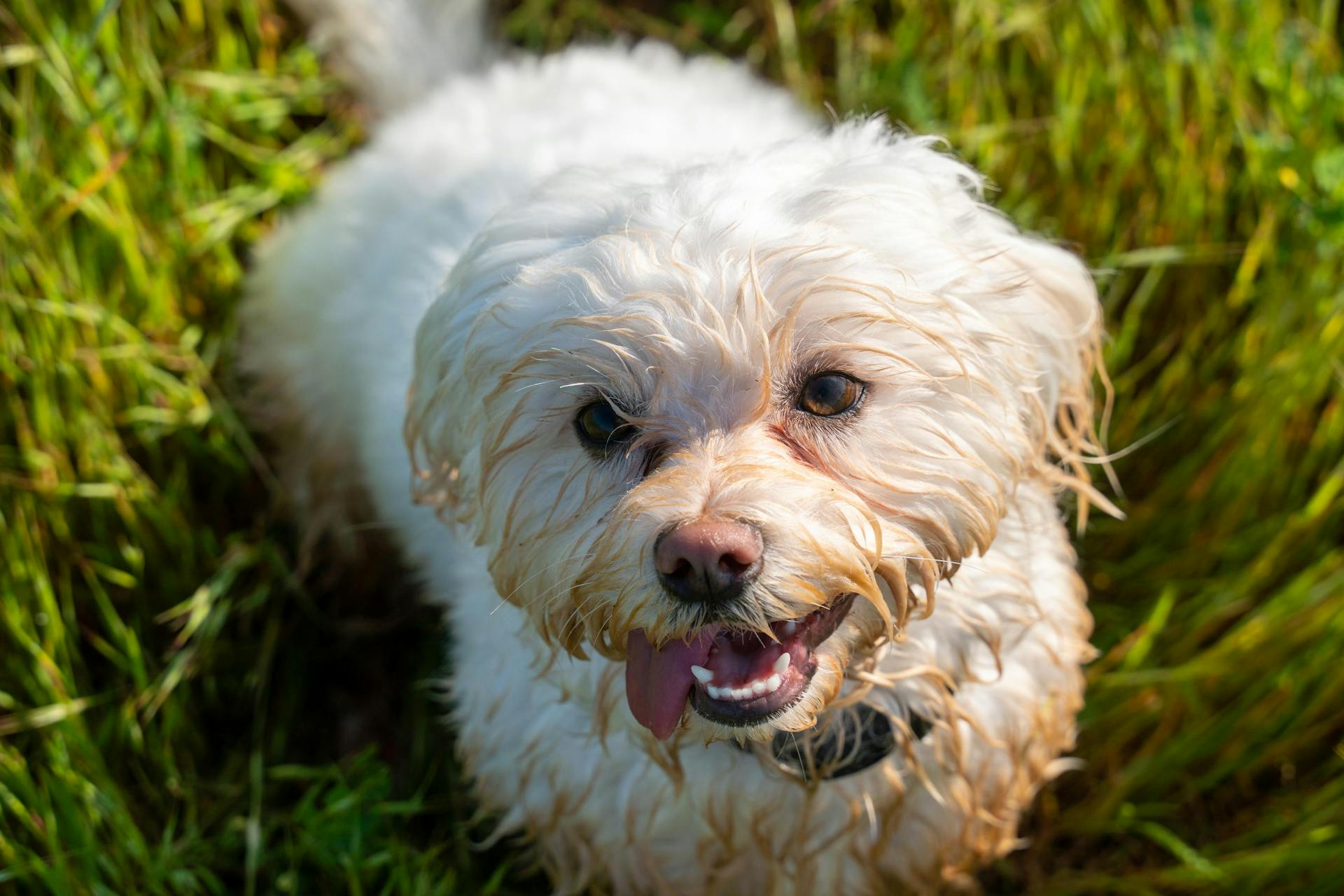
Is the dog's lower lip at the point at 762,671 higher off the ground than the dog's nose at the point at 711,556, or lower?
lower

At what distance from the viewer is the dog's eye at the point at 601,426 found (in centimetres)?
181

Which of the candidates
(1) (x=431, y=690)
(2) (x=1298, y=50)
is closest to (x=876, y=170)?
(2) (x=1298, y=50)

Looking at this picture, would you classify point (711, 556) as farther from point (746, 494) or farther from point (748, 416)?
point (748, 416)

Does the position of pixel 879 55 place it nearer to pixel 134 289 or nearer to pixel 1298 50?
pixel 1298 50

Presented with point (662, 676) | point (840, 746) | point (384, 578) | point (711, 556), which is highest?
point (711, 556)

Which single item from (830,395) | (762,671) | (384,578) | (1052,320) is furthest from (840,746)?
(384,578)

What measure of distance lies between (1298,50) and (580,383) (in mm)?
2271

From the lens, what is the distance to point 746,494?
1.59m

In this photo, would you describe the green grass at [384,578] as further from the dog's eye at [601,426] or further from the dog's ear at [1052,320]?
the dog's eye at [601,426]

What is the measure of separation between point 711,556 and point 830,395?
0.37 metres

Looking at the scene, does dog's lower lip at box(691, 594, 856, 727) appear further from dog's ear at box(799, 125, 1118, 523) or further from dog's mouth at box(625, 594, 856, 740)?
dog's ear at box(799, 125, 1118, 523)

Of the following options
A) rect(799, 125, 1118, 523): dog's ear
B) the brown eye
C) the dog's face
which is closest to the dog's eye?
the dog's face

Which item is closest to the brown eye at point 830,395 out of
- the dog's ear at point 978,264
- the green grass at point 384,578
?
the dog's ear at point 978,264

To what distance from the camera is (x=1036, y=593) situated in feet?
7.16
